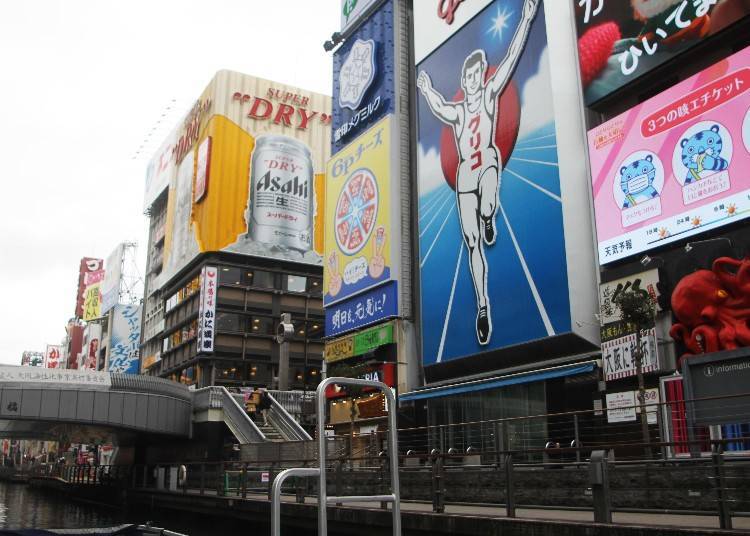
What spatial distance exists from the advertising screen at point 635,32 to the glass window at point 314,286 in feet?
156

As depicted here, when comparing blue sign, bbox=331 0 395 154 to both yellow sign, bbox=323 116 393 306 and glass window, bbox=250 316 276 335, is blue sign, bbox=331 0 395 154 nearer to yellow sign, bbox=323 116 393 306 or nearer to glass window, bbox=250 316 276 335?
yellow sign, bbox=323 116 393 306

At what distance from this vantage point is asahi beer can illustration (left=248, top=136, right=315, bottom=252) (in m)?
70.0

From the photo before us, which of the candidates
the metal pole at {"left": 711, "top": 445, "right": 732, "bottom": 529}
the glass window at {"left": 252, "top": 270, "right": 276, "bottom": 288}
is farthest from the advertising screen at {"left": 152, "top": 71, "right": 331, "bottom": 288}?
the metal pole at {"left": 711, "top": 445, "right": 732, "bottom": 529}

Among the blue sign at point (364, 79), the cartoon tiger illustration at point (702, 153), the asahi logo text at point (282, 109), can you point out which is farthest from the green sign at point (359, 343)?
the asahi logo text at point (282, 109)

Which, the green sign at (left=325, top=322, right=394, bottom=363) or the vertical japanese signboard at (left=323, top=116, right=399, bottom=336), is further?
the vertical japanese signboard at (left=323, top=116, right=399, bottom=336)

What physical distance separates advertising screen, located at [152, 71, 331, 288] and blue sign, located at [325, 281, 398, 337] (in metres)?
27.8

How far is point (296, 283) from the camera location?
72000 millimetres

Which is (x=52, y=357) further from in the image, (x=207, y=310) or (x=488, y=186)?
(x=488, y=186)

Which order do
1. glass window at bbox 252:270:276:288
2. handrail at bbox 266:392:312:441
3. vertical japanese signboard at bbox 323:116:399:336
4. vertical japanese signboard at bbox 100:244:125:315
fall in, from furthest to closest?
vertical japanese signboard at bbox 100:244:125:315 < glass window at bbox 252:270:276:288 < vertical japanese signboard at bbox 323:116:399:336 < handrail at bbox 266:392:312:441

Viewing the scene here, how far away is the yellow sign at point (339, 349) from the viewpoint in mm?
40844

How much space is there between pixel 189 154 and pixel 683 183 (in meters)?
61.6

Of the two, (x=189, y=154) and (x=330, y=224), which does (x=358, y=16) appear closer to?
(x=330, y=224)

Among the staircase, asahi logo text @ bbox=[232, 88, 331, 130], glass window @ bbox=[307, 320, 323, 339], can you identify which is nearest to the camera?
the staircase

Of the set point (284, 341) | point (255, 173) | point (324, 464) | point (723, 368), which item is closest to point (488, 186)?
point (284, 341)
